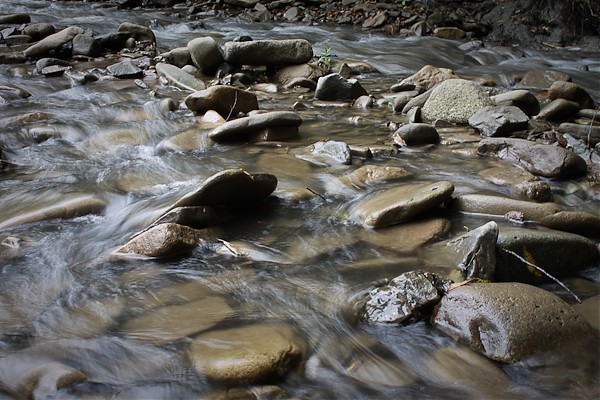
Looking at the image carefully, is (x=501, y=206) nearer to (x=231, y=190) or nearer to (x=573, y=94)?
(x=231, y=190)

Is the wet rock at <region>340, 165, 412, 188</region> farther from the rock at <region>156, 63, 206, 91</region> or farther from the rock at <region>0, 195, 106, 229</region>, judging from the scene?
the rock at <region>156, 63, 206, 91</region>

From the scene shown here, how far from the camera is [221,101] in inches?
261

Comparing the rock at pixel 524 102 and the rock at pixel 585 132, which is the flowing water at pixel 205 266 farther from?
the rock at pixel 524 102

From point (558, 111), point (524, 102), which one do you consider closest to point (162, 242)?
point (524, 102)

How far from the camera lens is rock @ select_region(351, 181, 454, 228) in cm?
373

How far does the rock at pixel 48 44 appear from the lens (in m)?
9.81

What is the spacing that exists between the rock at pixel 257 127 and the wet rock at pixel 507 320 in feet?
11.5

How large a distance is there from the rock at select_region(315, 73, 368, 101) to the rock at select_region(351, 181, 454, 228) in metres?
4.07

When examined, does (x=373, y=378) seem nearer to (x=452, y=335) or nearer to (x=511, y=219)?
(x=452, y=335)

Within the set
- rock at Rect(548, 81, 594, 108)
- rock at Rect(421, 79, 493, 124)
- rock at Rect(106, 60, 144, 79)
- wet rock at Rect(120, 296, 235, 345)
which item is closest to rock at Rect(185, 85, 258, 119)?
rock at Rect(421, 79, 493, 124)

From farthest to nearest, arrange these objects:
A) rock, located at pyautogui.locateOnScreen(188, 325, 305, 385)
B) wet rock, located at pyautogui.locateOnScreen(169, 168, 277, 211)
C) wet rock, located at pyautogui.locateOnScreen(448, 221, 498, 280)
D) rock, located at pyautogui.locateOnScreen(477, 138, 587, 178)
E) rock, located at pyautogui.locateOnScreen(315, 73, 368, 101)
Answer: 1. rock, located at pyautogui.locateOnScreen(315, 73, 368, 101)
2. rock, located at pyautogui.locateOnScreen(477, 138, 587, 178)
3. wet rock, located at pyautogui.locateOnScreen(169, 168, 277, 211)
4. wet rock, located at pyautogui.locateOnScreen(448, 221, 498, 280)
5. rock, located at pyautogui.locateOnScreen(188, 325, 305, 385)

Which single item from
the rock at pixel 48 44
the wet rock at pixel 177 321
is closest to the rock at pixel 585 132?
the wet rock at pixel 177 321

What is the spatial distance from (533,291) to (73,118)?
19.3 feet

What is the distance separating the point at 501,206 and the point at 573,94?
455 centimetres
